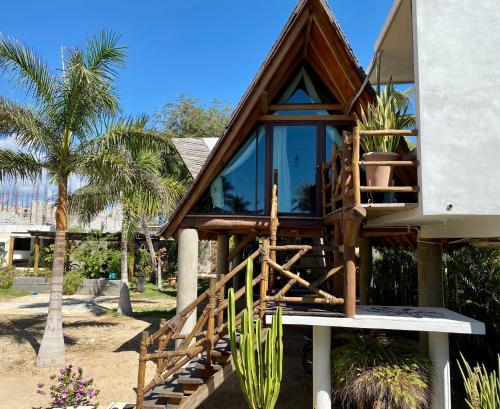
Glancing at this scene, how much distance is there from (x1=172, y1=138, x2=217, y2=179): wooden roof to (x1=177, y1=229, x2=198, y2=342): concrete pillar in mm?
2422

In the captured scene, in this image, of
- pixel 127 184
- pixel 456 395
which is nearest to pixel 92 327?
pixel 127 184

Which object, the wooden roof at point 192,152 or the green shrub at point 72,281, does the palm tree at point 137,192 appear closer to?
the wooden roof at point 192,152

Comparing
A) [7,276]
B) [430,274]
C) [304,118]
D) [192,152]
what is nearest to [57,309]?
[192,152]

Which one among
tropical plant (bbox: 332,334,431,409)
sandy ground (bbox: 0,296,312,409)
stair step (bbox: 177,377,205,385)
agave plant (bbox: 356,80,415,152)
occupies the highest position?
agave plant (bbox: 356,80,415,152)

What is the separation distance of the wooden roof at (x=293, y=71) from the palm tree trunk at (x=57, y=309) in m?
3.58

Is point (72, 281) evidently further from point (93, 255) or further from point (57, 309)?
point (57, 309)

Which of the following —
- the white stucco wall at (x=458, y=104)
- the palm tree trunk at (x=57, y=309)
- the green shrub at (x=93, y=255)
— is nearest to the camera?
the white stucco wall at (x=458, y=104)

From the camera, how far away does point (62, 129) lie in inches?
443

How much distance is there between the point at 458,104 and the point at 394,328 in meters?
3.43

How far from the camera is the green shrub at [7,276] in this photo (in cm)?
2606

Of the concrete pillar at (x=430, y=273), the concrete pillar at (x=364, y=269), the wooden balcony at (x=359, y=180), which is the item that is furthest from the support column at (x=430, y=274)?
the concrete pillar at (x=364, y=269)

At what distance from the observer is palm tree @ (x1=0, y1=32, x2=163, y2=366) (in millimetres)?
10531

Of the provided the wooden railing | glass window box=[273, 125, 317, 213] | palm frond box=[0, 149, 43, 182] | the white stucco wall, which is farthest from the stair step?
palm frond box=[0, 149, 43, 182]

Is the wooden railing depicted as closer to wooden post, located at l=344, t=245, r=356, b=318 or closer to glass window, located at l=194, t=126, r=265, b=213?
wooden post, located at l=344, t=245, r=356, b=318
